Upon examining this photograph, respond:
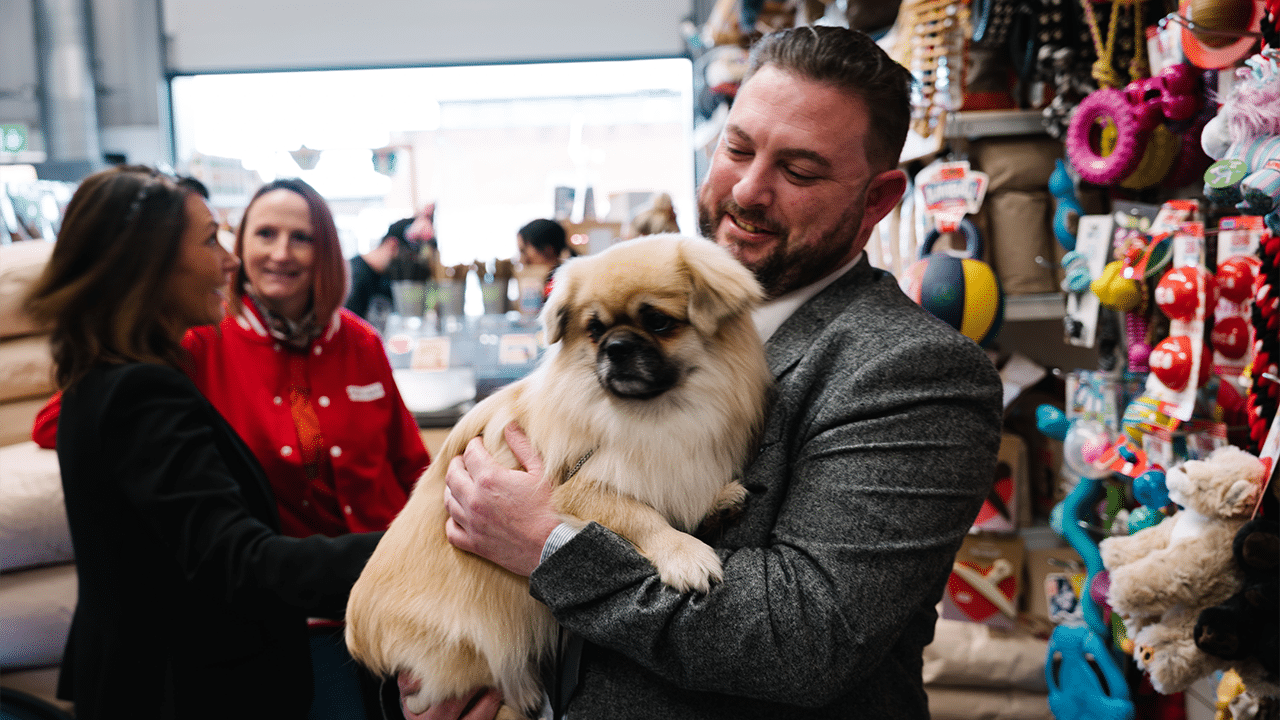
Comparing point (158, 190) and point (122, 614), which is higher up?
point (158, 190)

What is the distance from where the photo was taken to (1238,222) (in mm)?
1545

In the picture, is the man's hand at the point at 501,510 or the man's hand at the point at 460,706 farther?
the man's hand at the point at 460,706

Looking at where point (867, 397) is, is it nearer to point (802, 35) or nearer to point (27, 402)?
point (802, 35)

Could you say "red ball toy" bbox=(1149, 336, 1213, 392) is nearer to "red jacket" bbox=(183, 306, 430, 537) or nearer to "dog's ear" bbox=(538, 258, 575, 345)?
"dog's ear" bbox=(538, 258, 575, 345)

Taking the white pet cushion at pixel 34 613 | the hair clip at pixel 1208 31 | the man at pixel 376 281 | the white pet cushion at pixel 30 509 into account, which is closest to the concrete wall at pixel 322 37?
the man at pixel 376 281

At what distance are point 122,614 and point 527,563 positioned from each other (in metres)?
0.99

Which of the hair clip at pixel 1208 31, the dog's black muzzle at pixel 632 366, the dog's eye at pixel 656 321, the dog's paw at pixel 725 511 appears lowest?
the dog's paw at pixel 725 511

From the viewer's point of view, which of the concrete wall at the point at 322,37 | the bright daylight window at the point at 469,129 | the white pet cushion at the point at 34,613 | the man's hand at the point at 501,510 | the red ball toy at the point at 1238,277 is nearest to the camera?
the man's hand at the point at 501,510

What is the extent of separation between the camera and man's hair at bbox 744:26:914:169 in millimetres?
1242

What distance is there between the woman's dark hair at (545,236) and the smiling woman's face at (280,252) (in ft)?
7.15

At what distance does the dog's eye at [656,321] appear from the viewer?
4.25 ft

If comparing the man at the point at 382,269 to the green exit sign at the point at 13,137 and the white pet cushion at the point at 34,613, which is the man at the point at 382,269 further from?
the green exit sign at the point at 13,137

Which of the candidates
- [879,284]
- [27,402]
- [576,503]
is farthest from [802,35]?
[27,402]

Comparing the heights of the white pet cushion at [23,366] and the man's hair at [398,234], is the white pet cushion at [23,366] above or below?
below
